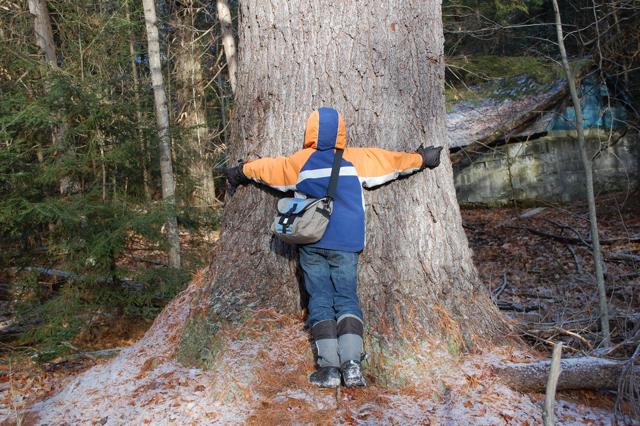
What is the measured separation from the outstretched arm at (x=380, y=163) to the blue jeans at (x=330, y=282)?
0.55m

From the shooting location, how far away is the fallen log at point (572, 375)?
3.12m

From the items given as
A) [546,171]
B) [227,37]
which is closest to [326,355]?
[227,37]

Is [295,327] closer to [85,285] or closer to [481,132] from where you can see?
[85,285]

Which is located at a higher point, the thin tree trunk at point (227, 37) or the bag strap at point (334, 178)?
the thin tree trunk at point (227, 37)

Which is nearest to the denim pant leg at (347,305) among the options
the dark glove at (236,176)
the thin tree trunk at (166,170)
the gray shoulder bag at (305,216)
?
the gray shoulder bag at (305,216)

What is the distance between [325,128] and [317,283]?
A: 1.06 metres

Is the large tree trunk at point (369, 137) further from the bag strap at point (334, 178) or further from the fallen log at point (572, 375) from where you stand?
the fallen log at point (572, 375)

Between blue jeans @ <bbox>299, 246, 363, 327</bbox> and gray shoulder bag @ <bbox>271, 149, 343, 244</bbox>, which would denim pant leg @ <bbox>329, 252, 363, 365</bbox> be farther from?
gray shoulder bag @ <bbox>271, 149, 343, 244</bbox>

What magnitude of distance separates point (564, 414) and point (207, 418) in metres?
2.10

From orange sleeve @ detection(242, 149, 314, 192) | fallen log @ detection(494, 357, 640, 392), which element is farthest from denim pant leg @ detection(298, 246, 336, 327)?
fallen log @ detection(494, 357, 640, 392)

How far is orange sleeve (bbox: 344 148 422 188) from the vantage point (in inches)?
141

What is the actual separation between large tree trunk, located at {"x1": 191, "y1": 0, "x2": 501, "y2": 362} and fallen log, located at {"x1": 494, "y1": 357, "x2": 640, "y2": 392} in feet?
1.31

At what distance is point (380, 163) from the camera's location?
3.57m

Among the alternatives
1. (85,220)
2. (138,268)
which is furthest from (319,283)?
(138,268)
